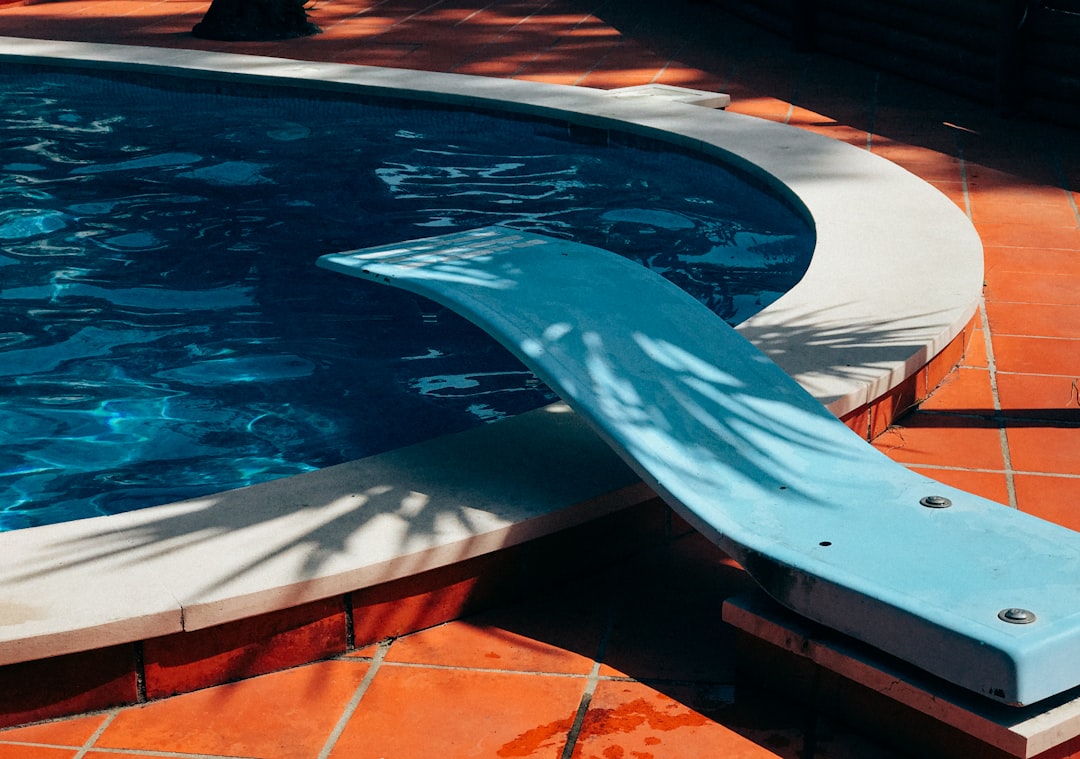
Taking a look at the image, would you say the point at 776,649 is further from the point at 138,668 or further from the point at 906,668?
the point at 138,668

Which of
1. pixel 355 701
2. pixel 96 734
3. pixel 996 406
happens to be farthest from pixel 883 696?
pixel 996 406

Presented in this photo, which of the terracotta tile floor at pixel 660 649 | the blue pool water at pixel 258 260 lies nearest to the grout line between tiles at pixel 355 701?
the terracotta tile floor at pixel 660 649

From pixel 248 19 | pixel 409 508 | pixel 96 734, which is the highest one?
pixel 248 19

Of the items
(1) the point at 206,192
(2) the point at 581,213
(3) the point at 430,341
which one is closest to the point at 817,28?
(2) the point at 581,213

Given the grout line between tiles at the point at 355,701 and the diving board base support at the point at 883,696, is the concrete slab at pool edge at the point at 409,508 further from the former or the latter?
the diving board base support at the point at 883,696

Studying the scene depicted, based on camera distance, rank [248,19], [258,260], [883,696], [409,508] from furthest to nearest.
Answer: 1. [248,19]
2. [258,260]
3. [409,508]
4. [883,696]

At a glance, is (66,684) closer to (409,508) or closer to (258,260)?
(409,508)

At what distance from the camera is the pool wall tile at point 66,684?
273 cm

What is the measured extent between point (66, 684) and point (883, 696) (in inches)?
68.4

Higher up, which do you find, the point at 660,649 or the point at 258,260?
the point at 258,260

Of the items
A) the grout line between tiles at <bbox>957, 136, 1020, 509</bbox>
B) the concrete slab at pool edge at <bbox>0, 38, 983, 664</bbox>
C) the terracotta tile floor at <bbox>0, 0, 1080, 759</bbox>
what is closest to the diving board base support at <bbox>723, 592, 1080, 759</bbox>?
the terracotta tile floor at <bbox>0, 0, 1080, 759</bbox>

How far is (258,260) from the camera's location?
642cm

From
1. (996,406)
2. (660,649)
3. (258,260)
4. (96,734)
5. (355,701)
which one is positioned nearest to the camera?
(96,734)

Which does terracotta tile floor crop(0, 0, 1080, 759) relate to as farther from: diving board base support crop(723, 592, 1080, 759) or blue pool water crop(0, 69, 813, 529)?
blue pool water crop(0, 69, 813, 529)
